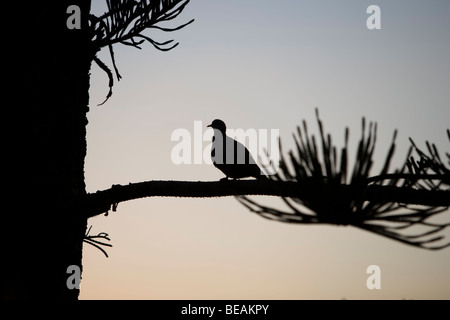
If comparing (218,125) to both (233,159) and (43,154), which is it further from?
(43,154)

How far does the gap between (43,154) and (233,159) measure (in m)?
2.84

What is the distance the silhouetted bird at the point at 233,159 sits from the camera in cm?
507

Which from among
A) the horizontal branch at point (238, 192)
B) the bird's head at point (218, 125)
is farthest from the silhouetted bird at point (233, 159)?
the horizontal branch at point (238, 192)

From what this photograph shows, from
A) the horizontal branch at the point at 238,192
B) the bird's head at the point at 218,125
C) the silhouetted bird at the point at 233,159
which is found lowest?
the horizontal branch at the point at 238,192

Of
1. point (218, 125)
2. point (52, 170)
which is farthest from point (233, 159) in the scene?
point (52, 170)

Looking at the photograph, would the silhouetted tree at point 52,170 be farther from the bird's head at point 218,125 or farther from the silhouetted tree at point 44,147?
the bird's head at point 218,125

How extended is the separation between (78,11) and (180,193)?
164cm

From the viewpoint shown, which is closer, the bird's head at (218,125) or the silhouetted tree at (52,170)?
the silhouetted tree at (52,170)

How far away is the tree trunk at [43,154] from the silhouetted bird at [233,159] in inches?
89.7

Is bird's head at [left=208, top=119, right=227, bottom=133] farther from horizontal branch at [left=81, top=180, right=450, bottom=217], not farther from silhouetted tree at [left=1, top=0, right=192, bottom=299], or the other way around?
horizontal branch at [left=81, top=180, right=450, bottom=217]

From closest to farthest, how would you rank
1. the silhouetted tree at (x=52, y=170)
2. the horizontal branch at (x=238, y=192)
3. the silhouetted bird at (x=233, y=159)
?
the horizontal branch at (x=238, y=192)
the silhouetted tree at (x=52, y=170)
the silhouetted bird at (x=233, y=159)

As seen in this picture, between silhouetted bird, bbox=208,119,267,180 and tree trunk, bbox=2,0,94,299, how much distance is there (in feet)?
7.48

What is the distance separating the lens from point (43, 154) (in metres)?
2.67
